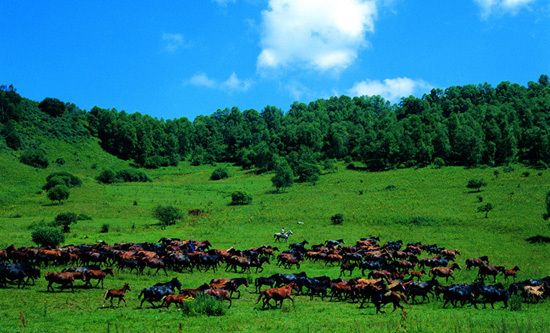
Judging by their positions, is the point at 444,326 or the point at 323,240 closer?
the point at 444,326

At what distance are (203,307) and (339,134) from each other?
424ft

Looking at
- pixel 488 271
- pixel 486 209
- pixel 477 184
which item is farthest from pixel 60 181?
pixel 477 184

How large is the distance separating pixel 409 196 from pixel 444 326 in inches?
2157

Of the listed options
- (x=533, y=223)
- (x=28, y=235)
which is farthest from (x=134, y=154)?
(x=533, y=223)

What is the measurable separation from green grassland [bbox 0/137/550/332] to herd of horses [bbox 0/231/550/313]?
612 mm

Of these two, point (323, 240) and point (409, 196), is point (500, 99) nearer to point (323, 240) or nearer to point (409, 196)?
point (409, 196)

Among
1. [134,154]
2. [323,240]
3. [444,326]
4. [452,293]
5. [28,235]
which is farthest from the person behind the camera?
[134,154]

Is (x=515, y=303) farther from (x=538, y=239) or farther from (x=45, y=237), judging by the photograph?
(x=45, y=237)

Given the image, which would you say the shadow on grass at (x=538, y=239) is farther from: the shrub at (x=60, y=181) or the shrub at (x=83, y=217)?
the shrub at (x=60, y=181)

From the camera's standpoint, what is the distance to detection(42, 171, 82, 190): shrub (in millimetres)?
66062

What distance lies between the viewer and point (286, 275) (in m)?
Answer: 18.7

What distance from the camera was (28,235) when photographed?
3619cm

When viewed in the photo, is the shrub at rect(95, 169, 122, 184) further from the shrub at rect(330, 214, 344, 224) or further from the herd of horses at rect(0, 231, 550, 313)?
the shrub at rect(330, 214, 344, 224)

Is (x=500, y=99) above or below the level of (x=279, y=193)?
above
